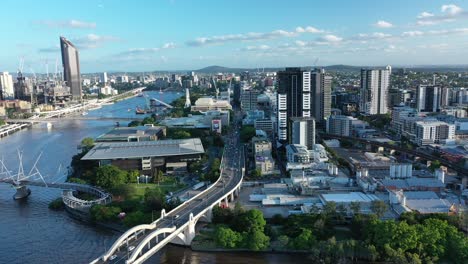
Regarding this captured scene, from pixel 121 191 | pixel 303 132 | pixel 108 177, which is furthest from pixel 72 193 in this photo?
pixel 303 132

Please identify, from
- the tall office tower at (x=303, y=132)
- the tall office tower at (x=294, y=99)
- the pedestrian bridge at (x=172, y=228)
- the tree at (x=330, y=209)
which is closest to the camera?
the pedestrian bridge at (x=172, y=228)

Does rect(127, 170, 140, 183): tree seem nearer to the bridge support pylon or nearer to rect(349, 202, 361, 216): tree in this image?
the bridge support pylon

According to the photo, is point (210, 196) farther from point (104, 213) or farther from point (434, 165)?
point (434, 165)

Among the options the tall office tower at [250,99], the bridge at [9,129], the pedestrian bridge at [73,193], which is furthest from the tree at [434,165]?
the bridge at [9,129]

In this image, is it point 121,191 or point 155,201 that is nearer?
point 155,201

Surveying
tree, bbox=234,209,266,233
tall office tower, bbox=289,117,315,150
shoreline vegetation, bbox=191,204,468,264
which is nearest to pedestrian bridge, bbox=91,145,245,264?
shoreline vegetation, bbox=191,204,468,264

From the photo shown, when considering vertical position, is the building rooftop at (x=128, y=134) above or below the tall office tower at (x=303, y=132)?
below

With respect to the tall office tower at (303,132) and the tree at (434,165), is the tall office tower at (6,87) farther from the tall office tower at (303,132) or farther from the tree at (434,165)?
the tree at (434,165)
